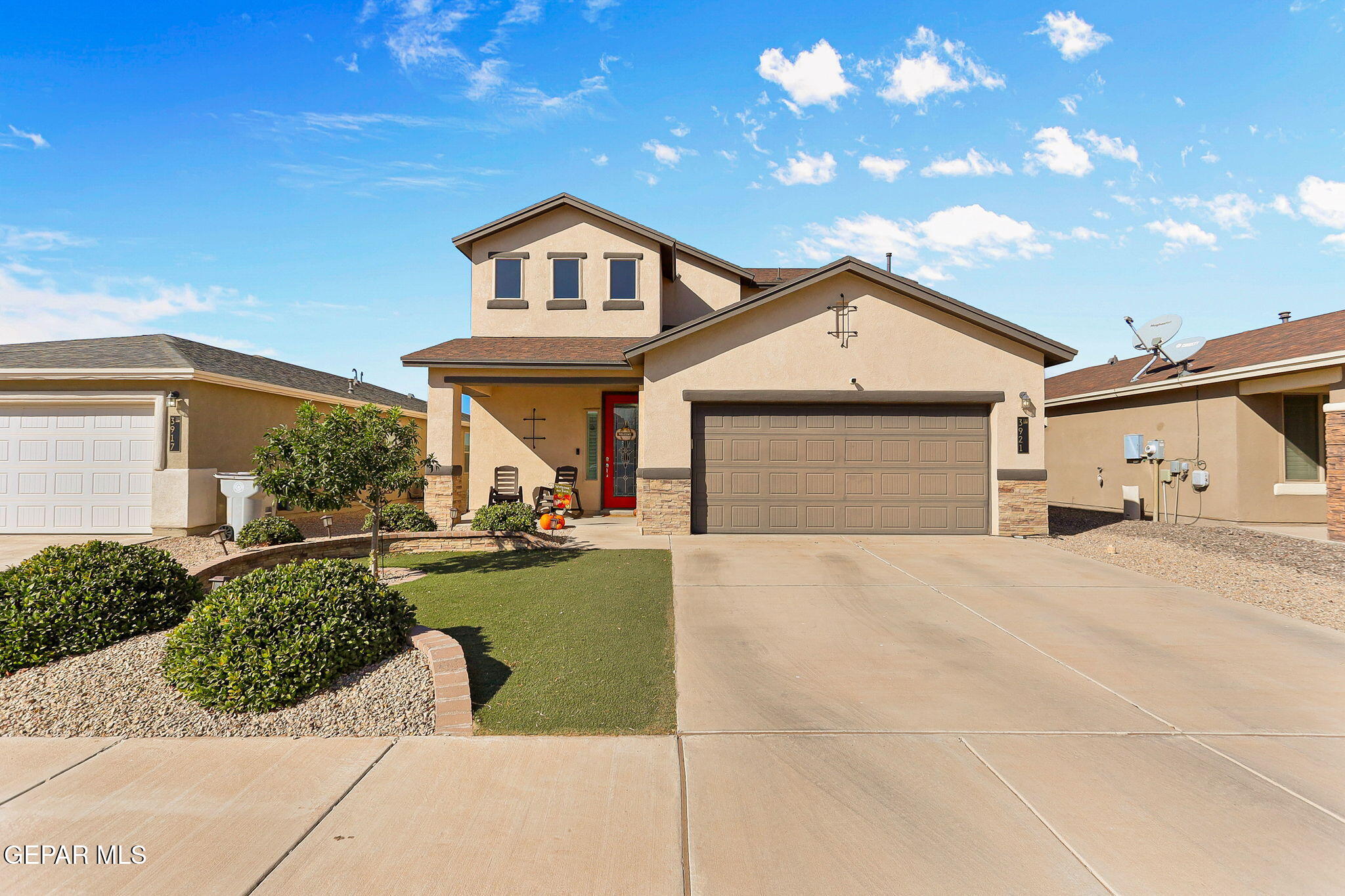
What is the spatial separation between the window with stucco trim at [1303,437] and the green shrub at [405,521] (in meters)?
17.4

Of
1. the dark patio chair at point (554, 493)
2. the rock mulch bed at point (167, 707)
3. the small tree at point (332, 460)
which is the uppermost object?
the small tree at point (332, 460)

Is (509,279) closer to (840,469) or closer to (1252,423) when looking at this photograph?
(840,469)

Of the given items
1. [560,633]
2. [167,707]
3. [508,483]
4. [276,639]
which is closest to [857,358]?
[560,633]

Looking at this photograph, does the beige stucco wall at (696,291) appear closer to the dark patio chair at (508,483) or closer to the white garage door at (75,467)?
the dark patio chair at (508,483)

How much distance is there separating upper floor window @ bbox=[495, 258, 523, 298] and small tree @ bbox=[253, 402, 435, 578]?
8.03 m

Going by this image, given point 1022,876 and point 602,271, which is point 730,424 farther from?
point 1022,876

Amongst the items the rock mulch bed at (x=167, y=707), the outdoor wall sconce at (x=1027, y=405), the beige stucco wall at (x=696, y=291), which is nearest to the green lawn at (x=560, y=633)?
the rock mulch bed at (x=167, y=707)

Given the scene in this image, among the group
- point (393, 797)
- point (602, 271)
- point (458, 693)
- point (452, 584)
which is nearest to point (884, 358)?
point (602, 271)

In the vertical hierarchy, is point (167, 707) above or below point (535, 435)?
below

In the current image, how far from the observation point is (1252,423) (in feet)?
42.3

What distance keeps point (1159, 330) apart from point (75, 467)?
2428 cm

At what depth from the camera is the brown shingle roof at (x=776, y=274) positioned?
60.7 feet

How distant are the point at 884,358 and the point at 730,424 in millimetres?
3216

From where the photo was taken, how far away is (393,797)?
3361mm
